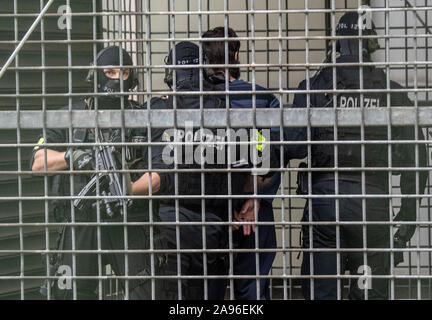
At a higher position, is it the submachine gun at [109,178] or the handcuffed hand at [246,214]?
the submachine gun at [109,178]

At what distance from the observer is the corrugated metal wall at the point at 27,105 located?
5055 mm

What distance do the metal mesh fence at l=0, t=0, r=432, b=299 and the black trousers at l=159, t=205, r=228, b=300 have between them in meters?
0.03

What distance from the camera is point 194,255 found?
475 cm

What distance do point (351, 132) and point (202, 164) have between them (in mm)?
1358

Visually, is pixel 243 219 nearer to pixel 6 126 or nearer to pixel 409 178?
pixel 409 178

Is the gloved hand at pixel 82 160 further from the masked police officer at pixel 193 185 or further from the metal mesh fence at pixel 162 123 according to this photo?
the masked police officer at pixel 193 185

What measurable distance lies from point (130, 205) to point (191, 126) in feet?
3.41

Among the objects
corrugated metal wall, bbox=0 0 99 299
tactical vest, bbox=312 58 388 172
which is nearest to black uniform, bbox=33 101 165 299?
corrugated metal wall, bbox=0 0 99 299

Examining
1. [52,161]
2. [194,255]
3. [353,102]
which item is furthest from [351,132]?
[52,161]

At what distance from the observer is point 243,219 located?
484 cm

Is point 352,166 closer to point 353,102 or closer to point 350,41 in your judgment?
point 353,102

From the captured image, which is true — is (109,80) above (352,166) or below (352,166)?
above

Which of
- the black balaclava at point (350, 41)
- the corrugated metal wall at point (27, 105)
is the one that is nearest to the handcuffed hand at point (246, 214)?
the black balaclava at point (350, 41)

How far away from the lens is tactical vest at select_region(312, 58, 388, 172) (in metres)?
4.59
